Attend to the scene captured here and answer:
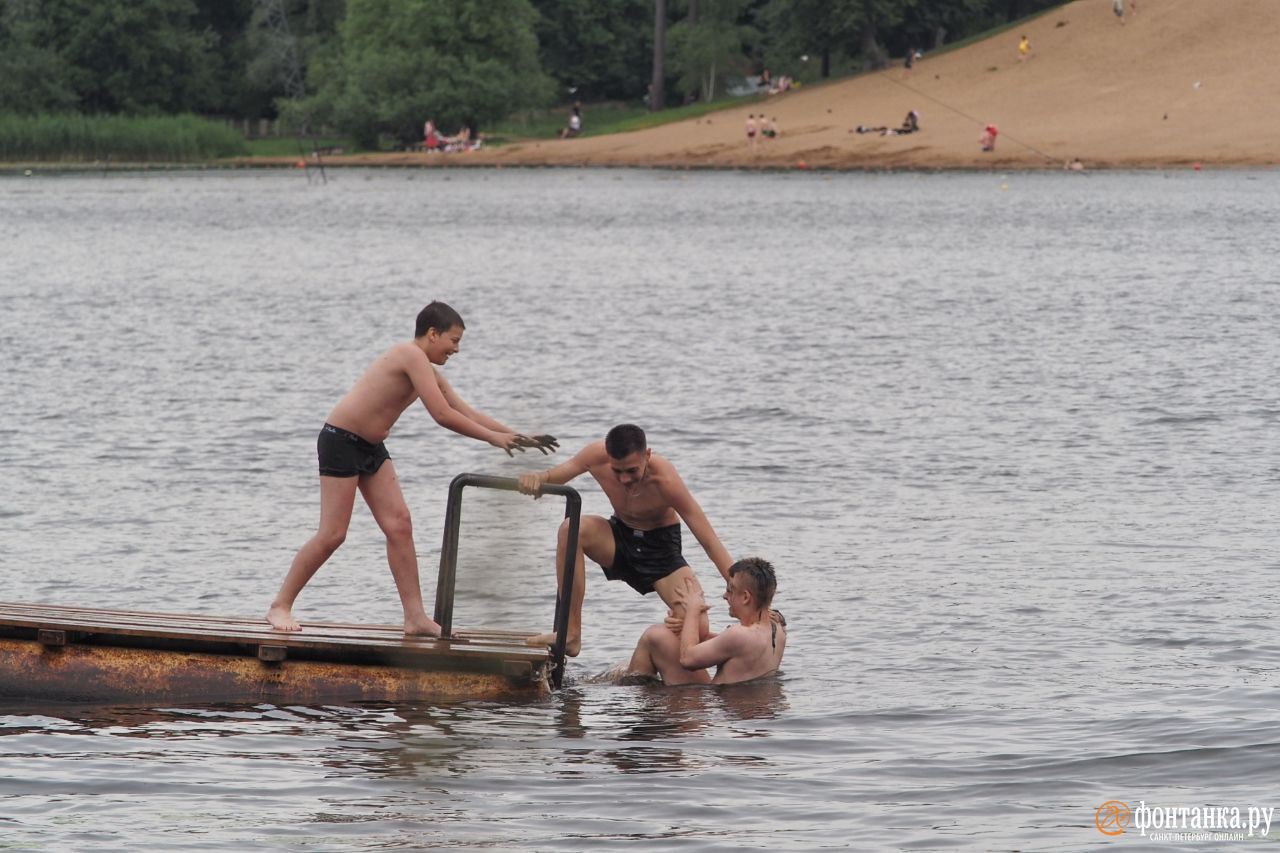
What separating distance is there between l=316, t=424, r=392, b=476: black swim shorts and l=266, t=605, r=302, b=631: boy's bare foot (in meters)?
0.76

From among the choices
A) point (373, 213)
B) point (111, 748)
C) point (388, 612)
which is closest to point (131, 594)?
point (388, 612)

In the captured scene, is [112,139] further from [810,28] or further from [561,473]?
[561,473]

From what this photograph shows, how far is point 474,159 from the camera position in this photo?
3474 inches

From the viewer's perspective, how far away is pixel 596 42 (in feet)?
328

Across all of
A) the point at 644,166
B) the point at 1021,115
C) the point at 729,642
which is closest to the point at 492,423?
the point at 729,642

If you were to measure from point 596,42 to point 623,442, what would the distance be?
305 ft

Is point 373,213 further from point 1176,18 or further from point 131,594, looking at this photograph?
point 131,594

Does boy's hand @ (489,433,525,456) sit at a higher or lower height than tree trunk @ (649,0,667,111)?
lower

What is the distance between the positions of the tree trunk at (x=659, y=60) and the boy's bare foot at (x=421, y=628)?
3287 inches

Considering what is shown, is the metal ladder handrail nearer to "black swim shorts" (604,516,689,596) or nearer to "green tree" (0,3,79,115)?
"black swim shorts" (604,516,689,596)

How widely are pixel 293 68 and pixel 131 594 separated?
8409 cm

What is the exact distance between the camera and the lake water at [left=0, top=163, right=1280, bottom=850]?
8789mm

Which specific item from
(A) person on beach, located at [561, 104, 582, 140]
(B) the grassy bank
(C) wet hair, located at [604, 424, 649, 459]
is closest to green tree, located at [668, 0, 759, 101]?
(A) person on beach, located at [561, 104, 582, 140]

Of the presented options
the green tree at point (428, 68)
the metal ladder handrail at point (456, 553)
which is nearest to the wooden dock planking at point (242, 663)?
the metal ladder handrail at point (456, 553)
